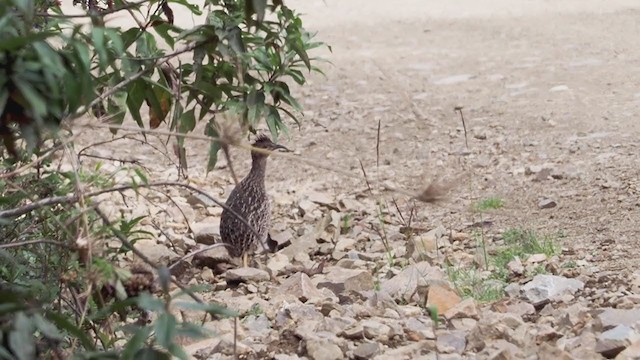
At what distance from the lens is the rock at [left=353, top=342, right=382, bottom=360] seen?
11.5 feet

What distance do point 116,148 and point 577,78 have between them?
3.10 m

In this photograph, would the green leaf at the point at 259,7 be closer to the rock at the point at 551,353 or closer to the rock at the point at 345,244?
the rock at the point at 551,353

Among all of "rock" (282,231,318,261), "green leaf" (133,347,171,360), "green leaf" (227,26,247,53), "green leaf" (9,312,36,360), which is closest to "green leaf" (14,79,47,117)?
"green leaf" (9,312,36,360)

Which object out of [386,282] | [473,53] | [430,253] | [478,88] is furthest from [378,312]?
[473,53]

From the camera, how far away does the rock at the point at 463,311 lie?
3.86 meters

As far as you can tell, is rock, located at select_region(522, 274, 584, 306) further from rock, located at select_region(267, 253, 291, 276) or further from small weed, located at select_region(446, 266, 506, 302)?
rock, located at select_region(267, 253, 291, 276)

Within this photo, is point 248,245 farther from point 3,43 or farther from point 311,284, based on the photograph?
point 3,43

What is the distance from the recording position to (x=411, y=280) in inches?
170

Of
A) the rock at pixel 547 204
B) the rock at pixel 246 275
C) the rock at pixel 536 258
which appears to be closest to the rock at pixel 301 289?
the rock at pixel 246 275

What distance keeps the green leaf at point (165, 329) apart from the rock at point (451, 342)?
5.40 feet

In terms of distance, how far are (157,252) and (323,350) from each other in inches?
69.4

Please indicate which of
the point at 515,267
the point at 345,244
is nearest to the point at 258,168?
the point at 345,244

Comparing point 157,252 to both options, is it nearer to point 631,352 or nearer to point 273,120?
point 273,120

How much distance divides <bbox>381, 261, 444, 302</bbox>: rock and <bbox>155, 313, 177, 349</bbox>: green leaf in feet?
7.38
